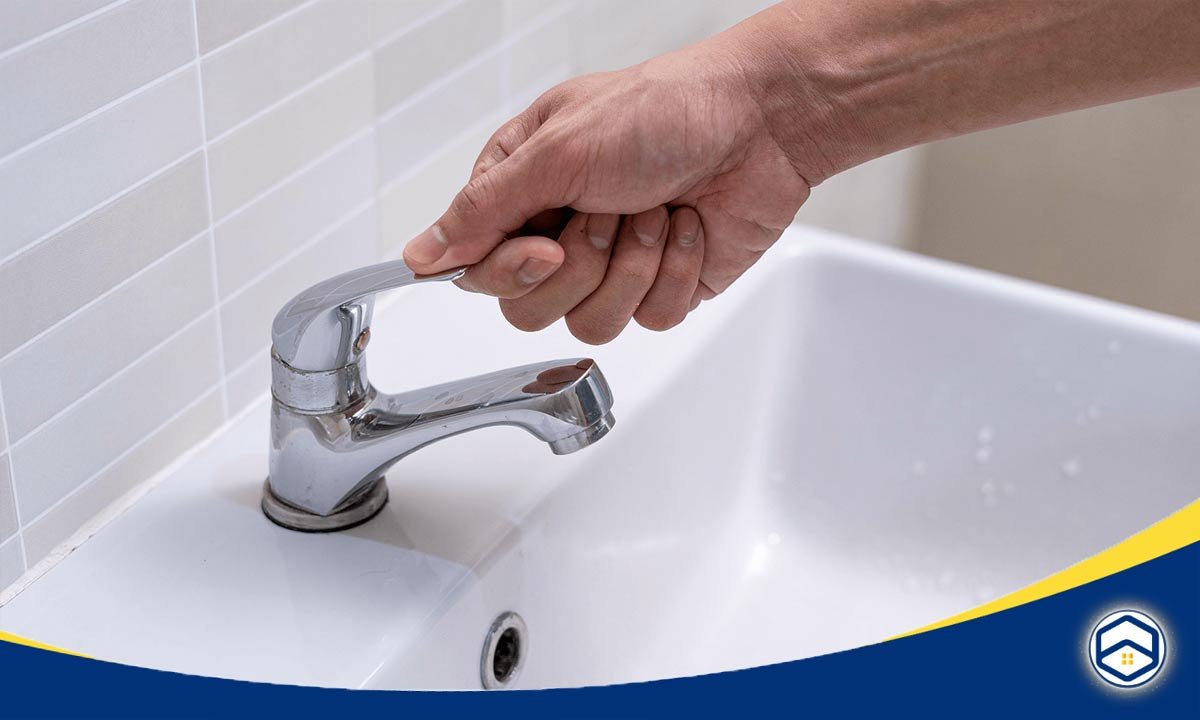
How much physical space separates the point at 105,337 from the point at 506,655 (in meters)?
0.23

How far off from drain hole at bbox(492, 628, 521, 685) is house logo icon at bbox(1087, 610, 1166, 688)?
250 mm

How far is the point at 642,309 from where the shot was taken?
0.62 meters

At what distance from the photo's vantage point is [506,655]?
0.60 metres

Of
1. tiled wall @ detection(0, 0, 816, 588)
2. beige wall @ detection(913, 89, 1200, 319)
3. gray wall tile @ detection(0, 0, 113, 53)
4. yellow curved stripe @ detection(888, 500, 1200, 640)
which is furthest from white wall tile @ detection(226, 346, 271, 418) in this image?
beige wall @ detection(913, 89, 1200, 319)

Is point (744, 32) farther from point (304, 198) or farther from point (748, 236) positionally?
point (304, 198)

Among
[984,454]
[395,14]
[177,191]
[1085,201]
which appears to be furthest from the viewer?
[1085,201]

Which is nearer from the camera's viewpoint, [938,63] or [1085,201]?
[938,63]

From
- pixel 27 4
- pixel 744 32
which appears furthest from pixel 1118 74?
pixel 27 4

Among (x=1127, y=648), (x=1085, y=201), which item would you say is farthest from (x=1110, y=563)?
(x=1085, y=201)

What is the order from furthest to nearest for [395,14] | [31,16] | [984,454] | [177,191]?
[984,454] → [395,14] → [177,191] → [31,16]

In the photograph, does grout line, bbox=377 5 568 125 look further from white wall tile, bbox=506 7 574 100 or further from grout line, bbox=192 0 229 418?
grout line, bbox=192 0 229 418

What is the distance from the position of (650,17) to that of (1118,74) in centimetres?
43

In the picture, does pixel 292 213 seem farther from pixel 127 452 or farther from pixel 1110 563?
pixel 1110 563

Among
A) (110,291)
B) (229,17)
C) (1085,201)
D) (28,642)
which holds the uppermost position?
(229,17)
